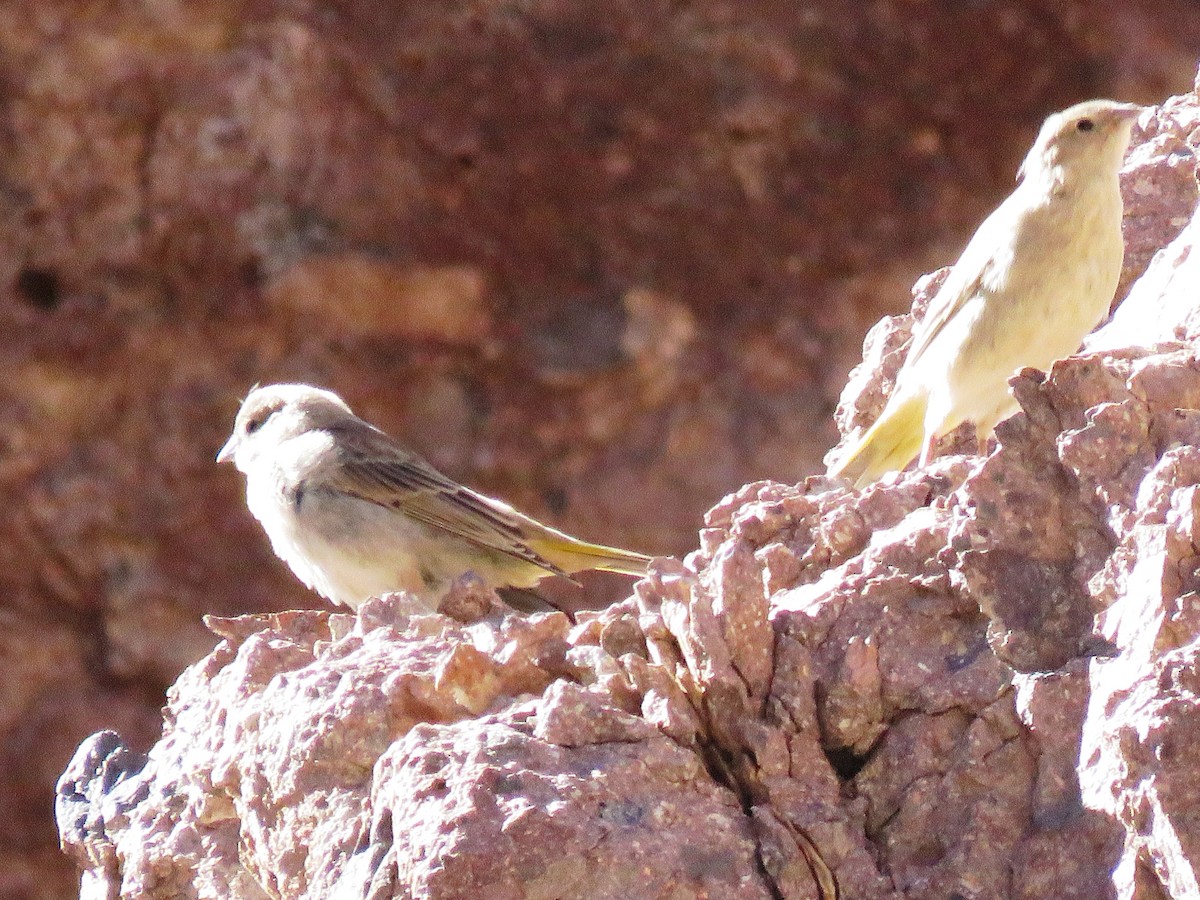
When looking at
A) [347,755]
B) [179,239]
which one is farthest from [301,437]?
[179,239]

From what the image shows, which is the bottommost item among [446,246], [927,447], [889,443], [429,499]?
[927,447]

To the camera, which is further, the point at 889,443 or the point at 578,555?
the point at 578,555

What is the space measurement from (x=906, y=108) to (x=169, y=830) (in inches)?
325

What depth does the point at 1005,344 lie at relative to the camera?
18.2ft

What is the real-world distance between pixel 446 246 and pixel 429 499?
4969 millimetres

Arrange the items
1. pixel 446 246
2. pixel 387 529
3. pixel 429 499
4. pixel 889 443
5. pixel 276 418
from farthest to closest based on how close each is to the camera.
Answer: pixel 446 246 < pixel 276 418 < pixel 429 499 < pixel 387 529 < pixel 889 443

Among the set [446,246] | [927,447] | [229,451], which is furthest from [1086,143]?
[446,246]

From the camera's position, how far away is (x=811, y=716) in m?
3.62

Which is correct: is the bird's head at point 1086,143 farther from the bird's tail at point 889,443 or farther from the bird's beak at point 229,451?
the bird's beak at point 229,451

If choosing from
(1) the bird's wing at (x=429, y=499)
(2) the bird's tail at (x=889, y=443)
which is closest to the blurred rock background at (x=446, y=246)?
(1) the bird's wing at (x=429, y=499)

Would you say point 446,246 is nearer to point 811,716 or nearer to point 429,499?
point 429,499

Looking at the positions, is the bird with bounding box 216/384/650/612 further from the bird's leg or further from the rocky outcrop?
the rocky outcrop

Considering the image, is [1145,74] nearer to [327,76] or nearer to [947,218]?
[947,218]

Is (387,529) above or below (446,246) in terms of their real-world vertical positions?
below
